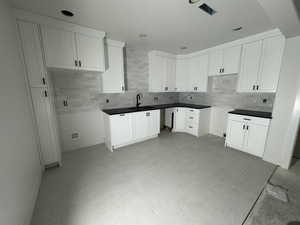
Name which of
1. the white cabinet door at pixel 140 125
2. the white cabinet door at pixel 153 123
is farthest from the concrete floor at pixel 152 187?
the white cabinet door at pixel 153 123

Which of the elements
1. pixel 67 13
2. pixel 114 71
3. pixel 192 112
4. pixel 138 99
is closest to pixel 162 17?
pixel 67 13

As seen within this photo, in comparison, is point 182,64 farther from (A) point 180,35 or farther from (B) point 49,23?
(B) point 49,23

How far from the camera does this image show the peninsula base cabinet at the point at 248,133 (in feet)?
8.58

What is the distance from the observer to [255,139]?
2719 mm

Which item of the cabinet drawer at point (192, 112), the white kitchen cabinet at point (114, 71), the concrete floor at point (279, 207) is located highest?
the white kitchen cabinet at point (114, 71)

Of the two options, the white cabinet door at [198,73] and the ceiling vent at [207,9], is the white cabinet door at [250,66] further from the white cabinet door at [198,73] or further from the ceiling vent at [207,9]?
the ceiling vent at [207,9]

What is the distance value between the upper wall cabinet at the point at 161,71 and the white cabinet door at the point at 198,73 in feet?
1.98

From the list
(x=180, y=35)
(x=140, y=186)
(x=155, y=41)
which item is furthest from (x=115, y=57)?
(x=140, y=186)

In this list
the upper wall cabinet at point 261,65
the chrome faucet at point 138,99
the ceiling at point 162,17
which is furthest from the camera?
the chrome faucet at point 138,99

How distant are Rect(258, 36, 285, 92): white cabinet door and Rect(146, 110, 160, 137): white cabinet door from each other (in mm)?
2555

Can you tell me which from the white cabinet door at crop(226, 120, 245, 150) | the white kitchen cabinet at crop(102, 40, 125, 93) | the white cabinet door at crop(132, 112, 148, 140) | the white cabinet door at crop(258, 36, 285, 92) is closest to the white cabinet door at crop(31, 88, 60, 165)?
the white kitchen cabinet at crop(102, 40, 125, 93)

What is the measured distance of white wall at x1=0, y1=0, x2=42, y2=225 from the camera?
1082 millimetres

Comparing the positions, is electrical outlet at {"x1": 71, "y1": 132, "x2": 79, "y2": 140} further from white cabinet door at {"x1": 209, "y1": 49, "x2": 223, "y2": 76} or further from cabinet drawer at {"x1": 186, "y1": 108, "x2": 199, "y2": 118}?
white cabinet door at {"x1": 209, "y1": 49, "x2": 223, "y2": 76}

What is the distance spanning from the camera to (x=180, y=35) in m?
2.77
